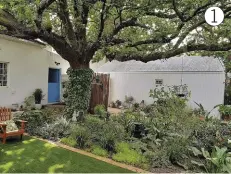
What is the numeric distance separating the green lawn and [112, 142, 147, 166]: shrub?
45 centimetres

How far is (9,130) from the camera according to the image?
309 inches

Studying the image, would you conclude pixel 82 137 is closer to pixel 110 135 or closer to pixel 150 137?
pixel 110 135

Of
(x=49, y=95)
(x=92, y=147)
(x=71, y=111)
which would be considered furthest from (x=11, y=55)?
(x=92, y=147)

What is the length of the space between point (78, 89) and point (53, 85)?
6.61m

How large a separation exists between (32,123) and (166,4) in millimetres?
6681

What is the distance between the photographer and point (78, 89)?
1059 cm

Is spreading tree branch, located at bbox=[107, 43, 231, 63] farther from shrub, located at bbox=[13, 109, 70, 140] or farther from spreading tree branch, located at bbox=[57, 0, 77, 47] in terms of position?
shrub, located at bbox=[13, 109, 70, 140]

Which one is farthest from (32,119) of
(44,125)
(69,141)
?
(69,141)

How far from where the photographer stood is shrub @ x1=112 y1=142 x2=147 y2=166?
636cm

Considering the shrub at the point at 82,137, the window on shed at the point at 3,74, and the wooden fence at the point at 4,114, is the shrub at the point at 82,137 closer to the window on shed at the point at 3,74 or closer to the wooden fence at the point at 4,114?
the wooden fence at the point at 4,114

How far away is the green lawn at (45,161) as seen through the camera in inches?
226

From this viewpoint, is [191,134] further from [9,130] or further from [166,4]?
[9,130]

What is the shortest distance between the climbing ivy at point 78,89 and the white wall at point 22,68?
4.29 m

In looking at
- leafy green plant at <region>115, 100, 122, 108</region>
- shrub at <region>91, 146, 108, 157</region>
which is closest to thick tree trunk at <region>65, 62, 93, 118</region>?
shrub at <region>91, 146, 108, 157</region>
